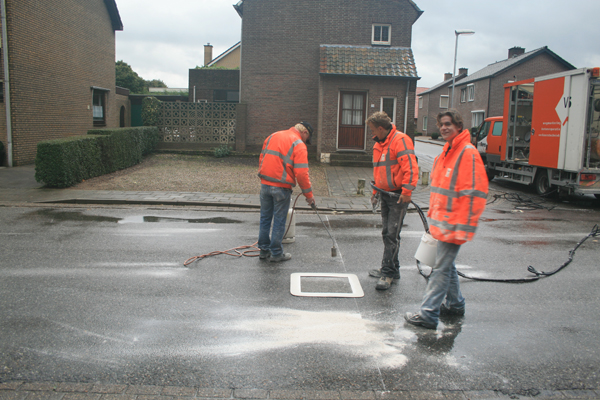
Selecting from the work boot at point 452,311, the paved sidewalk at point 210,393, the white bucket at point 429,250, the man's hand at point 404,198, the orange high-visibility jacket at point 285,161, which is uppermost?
the orange high-visibility jacket at point 285,161

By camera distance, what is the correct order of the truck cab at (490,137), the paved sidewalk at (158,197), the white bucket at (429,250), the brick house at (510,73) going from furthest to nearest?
the brick house at (510,73) < the truck cab at (490,137) < the paved sidewalk at (158,197) < the white bucket at (429,250)

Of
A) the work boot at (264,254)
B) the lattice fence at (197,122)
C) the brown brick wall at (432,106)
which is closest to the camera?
the work boot at (264,254)

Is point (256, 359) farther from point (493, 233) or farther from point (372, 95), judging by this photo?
point (372, 95)

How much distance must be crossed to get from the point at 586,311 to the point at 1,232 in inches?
321

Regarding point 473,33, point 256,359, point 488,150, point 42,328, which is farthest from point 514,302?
point 473,33

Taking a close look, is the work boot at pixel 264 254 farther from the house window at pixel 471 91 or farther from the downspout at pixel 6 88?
the house window at pixel 471 91

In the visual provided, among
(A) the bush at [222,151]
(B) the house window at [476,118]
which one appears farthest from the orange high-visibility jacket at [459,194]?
(B) the house window at [476,118]

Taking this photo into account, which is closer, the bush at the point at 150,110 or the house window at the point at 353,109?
the house window at the point at 353,109

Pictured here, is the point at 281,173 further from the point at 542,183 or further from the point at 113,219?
the point at 542,183

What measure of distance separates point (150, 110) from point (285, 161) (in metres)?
16.2

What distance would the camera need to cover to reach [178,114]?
2102 centimetres

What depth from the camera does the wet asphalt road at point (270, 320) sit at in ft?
11.3

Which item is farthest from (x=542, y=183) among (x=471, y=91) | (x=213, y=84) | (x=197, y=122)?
(x=471, y=91)

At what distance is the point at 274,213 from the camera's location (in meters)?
6.20
